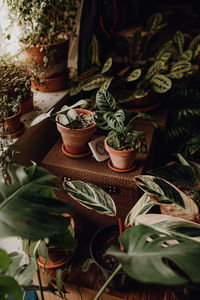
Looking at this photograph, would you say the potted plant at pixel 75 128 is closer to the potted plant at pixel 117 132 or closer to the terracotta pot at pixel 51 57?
the potted plant at pixel 117 132

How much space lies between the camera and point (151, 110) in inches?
70.0

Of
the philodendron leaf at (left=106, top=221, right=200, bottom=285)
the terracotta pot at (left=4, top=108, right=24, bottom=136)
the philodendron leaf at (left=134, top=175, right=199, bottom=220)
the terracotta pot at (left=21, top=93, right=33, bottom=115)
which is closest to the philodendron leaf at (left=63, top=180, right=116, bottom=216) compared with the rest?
Result: the philodendron leaf at (left=134, top=175, right=199, bottom=220)

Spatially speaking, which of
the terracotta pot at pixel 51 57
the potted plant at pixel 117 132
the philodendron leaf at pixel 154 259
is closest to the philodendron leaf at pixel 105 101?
the potted plant at pixel 117 132

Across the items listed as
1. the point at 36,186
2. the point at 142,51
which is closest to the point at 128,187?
the point at 36,186

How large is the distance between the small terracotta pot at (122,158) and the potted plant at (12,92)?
45 centimetres

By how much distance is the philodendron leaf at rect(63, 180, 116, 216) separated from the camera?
3.51ft

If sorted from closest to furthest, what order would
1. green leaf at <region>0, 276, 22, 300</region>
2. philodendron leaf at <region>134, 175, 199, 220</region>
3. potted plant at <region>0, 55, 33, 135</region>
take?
green leaf at <region>0, 276, 22, 300</region> → philodendron leaf at <region>134, 175, 199, 220</region> → potted plant at <region>0, 55, 33, 135</region>

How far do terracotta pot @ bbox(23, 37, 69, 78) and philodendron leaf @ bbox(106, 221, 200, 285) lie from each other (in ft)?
3.46

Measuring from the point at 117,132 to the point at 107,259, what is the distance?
1.75 feet

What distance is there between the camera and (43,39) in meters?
1.61

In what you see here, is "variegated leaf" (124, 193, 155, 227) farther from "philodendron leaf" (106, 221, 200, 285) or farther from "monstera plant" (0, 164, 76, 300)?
"monstera plant" (0, 164, 76, 300)

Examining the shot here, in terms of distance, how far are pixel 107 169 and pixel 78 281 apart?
1.67ft

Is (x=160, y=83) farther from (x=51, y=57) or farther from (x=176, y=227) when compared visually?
(x=176, y=227)

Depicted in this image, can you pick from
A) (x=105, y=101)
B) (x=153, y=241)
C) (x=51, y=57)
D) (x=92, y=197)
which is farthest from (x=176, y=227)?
(x=51, y=57)
